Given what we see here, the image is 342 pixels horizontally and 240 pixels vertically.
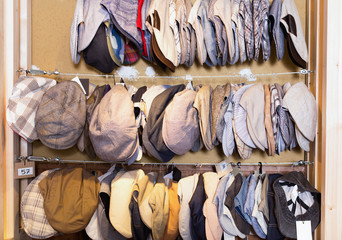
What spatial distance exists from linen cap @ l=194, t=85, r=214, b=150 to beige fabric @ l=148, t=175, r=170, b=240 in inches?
13.6

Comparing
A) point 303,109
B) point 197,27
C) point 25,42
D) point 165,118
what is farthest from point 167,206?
point 25,42

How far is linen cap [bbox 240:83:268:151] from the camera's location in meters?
1.36

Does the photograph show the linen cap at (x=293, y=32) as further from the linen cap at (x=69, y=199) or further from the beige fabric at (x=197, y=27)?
the linen cap at (x=69, y=199)

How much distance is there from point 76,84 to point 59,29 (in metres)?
0.56

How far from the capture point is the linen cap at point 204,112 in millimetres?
1354

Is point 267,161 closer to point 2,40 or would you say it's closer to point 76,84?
point 76,84

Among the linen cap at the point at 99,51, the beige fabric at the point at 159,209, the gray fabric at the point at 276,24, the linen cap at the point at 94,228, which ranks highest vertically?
the gray fabric at the point at 276,24

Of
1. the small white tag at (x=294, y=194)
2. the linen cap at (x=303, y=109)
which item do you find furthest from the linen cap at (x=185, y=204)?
the linen cap at (x=303, y=109)

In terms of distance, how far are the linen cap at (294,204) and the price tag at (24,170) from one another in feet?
4.62

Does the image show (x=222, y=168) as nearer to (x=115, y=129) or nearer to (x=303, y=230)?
(x=303, y=230)

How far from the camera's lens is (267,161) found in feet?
5.41

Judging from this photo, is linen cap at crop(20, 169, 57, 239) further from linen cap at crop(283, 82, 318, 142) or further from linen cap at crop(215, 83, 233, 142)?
linen cap at crop(283, 82, 318, 142)

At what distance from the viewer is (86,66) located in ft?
5.66

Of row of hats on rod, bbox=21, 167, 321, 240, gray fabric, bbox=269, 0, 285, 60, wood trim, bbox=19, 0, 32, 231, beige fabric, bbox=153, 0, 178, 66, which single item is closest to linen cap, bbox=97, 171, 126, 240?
row of hats on rod, bbox=21, 167, 321, 240
